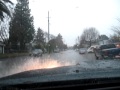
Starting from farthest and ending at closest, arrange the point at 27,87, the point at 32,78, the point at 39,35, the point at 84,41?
the point at 84,41, the point at 39,35, the point at 32,78, the point at 27,87

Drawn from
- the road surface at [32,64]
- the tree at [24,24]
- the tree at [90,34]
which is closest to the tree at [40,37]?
the tree at [90,34]

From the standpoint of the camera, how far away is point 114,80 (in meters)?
2.64

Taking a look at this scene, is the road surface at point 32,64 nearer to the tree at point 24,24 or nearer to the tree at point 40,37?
the tree at point 24,24

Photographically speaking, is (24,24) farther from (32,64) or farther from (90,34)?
(90,34)

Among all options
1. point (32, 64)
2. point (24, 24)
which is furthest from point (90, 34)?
point (32, 64)

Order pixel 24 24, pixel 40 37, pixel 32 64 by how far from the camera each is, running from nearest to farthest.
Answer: pixel 32 64, pixel 24 24, pixel 40 37


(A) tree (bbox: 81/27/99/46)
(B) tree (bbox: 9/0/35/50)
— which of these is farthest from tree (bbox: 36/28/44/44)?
(B) tree (bbox: 9/0/35/50)

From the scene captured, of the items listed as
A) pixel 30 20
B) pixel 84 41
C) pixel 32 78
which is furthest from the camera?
pixel 84 41

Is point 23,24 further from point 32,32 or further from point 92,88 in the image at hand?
point 92,88

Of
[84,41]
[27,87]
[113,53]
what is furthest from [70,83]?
[84,41]

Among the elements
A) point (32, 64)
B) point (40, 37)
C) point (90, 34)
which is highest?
point (90, 34)

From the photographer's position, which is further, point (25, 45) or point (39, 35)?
point (39, 35)

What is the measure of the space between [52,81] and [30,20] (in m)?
86.7

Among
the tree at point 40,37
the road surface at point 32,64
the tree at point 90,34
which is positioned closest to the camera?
the road surface at point 32,64
